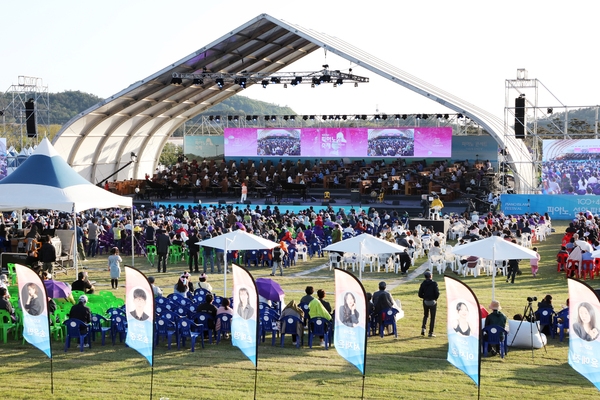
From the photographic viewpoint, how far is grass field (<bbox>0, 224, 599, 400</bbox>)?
9.77 meters

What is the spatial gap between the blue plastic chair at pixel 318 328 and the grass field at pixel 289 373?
7.4 inches

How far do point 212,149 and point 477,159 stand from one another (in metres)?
16.1

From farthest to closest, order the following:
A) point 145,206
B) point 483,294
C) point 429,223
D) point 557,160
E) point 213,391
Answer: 1. point 145,206
2. point 557,160
3. point 429,223
4. point 483,294
5. point 213,391

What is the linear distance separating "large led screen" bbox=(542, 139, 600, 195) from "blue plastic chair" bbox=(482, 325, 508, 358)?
860 inches

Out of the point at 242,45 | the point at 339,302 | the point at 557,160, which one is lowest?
the point at 339,302

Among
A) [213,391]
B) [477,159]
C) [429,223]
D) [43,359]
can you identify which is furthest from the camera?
[477,159]

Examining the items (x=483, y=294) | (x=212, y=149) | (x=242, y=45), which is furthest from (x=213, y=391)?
(x=212, y=149)

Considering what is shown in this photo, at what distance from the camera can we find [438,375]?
34.4ft

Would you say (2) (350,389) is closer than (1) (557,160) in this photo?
Yes

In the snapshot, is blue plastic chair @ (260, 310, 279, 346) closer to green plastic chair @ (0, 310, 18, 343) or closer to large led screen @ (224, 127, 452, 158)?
green plastic chair @ (0, 310, 18, 343)

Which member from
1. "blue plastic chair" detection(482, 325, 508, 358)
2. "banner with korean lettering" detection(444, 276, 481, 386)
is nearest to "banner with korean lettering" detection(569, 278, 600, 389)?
"banner with korean lettering" detection(444, 276, 481, 386)

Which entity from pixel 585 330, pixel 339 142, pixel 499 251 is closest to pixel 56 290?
pixel 499 251

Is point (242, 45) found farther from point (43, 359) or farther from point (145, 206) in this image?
point (43, 359)

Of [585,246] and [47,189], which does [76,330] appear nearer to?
[47,189]
